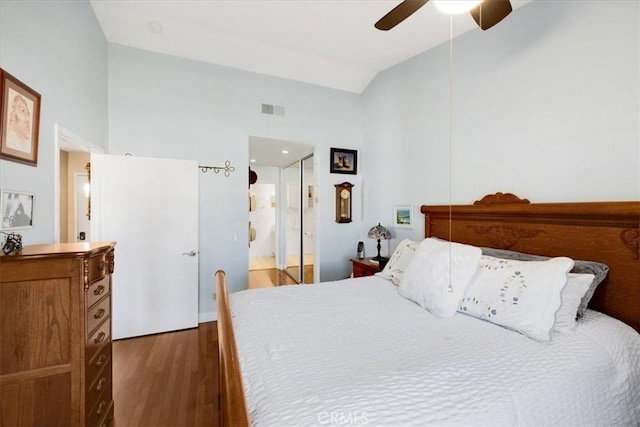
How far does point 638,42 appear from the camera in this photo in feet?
5.02

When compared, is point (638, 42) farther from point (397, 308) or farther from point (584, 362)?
point (397, 308)

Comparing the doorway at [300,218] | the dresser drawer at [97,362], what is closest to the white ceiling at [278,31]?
the doorway at [300,218]

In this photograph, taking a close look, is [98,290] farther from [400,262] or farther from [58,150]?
[400,262]

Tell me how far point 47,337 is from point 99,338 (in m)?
0.29

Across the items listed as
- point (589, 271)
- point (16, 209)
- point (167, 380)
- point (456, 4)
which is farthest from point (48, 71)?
point (589, 271)

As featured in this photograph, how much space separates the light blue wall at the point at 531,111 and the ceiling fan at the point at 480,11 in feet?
2.25

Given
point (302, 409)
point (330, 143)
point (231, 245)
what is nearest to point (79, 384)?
point (302, 409)

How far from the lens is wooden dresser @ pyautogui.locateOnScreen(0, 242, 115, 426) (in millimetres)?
1213

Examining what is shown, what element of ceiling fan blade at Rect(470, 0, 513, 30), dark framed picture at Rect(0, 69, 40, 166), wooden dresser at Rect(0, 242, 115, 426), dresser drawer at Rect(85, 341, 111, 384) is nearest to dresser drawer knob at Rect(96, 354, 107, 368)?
dresser drawer at Rect(85, 341, 111, 384)

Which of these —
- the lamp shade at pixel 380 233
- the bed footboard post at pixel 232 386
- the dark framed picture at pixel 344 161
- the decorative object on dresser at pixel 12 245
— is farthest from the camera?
the dark framed picture at pixel 344 161

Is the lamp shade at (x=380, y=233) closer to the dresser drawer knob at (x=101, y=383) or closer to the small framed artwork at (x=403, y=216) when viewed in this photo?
the small framed artwork at (x=403, y=216)

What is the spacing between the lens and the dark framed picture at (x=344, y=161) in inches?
150

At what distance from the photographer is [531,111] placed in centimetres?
201

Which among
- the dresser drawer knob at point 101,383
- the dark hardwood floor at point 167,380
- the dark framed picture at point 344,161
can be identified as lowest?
the dark hardwood floor at point 167,380
